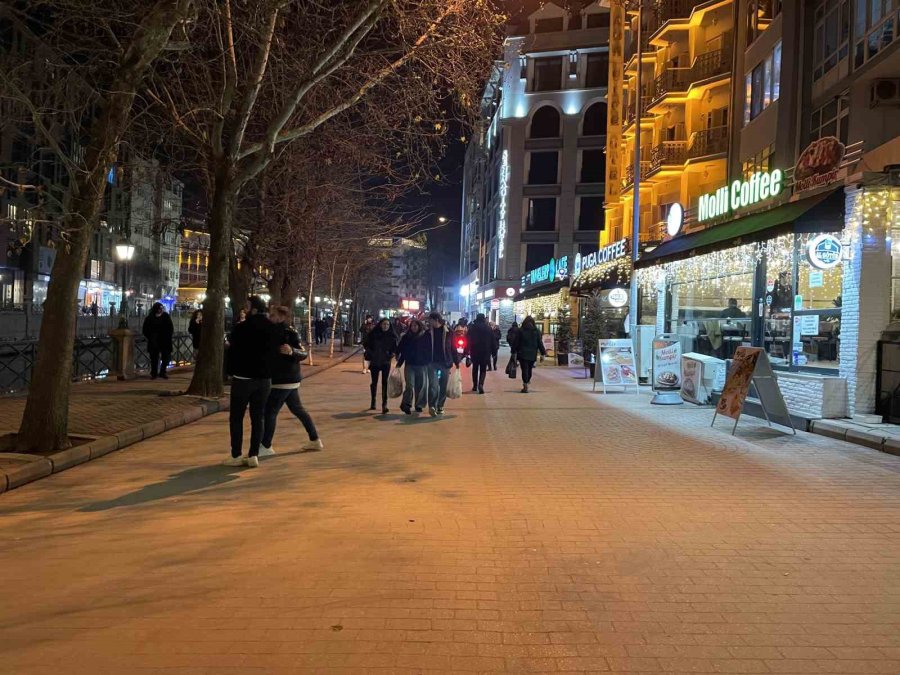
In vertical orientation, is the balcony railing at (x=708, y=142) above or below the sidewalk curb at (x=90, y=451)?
above

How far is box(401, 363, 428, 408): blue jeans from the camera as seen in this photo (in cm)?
1265

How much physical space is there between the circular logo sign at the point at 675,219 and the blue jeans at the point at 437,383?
10032 millimetres

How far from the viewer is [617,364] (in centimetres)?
1719

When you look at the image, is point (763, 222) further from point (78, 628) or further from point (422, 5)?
point (78, 628)

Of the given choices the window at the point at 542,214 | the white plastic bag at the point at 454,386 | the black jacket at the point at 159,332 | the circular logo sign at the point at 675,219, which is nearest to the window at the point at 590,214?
the window at the point at 542,214

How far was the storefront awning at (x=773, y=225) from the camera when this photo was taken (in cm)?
1188

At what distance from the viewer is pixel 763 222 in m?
13.7

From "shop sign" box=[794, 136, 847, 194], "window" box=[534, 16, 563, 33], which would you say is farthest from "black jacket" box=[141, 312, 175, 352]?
"window" box=[534, 16, 563, 33]

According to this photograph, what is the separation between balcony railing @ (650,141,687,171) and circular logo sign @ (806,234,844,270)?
17.7 meters

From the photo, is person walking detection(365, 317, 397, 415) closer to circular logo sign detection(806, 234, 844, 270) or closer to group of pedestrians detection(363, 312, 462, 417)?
group of pedestrians detection(363, 312, 462, 417)

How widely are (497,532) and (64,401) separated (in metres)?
5.70

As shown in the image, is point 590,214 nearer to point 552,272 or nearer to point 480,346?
point 552,272

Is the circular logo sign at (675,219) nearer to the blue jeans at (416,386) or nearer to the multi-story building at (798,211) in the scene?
the multi-story building at (798,211)

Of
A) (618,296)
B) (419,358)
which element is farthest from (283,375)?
(618,296)
